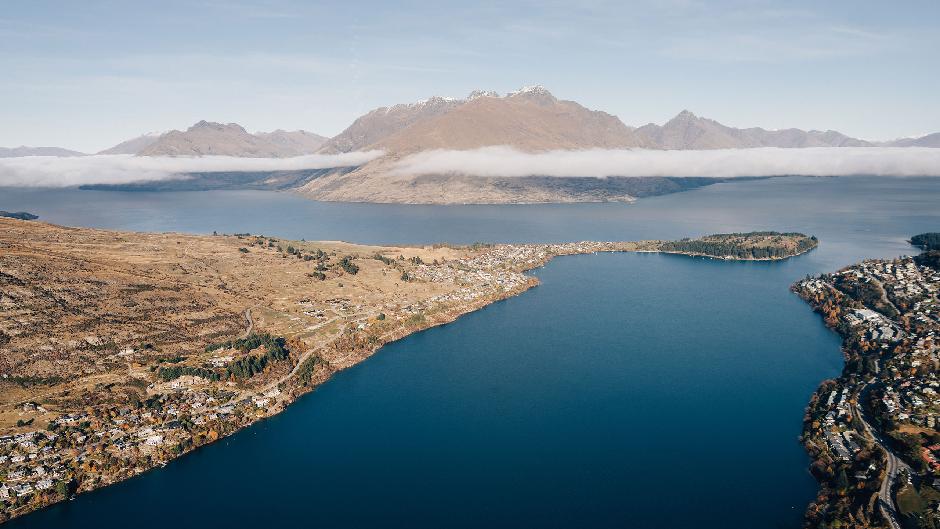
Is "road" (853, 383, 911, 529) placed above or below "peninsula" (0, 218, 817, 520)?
below

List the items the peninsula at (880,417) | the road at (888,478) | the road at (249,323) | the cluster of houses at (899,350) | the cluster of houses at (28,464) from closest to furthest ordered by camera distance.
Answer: the road at (888,478), the peninsula at (880,417), the cluster of houses at (28,464), the cluster of houses at (899,350), the road at (249,323)

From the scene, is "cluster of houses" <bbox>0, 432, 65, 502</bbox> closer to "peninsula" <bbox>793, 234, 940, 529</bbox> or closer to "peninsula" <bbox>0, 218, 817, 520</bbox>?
"peninsula" <bbox>0, 218, 817, 520</bbox>

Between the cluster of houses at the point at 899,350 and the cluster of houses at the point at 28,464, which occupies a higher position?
Answer: the cluster of houses at the point at 899,350

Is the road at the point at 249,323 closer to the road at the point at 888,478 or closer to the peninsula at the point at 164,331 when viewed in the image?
the peninsula at the point at 164,331

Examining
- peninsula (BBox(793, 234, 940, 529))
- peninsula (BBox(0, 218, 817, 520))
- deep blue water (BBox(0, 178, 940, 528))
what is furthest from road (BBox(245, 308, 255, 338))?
peninsula (BBox(793, 234, 940, 529))

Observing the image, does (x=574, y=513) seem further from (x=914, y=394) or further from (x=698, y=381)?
(x=914, y=394)

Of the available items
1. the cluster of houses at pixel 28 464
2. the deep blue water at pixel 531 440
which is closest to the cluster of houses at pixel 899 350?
the deep blue water at pixel 531 440

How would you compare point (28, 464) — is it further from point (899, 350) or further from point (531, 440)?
point (899, 350)

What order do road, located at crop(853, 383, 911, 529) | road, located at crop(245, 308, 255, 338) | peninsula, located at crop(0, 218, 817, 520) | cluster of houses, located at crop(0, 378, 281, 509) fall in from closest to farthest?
1. road, located at crop(853, 383, 911, 529)
2. cluster of houses, located at crop(0, 378, 281, 509)
3. peninsula, located at crop(0, 218, 817, 520)
4. road, located at crop(245, 308, 255, 338)
